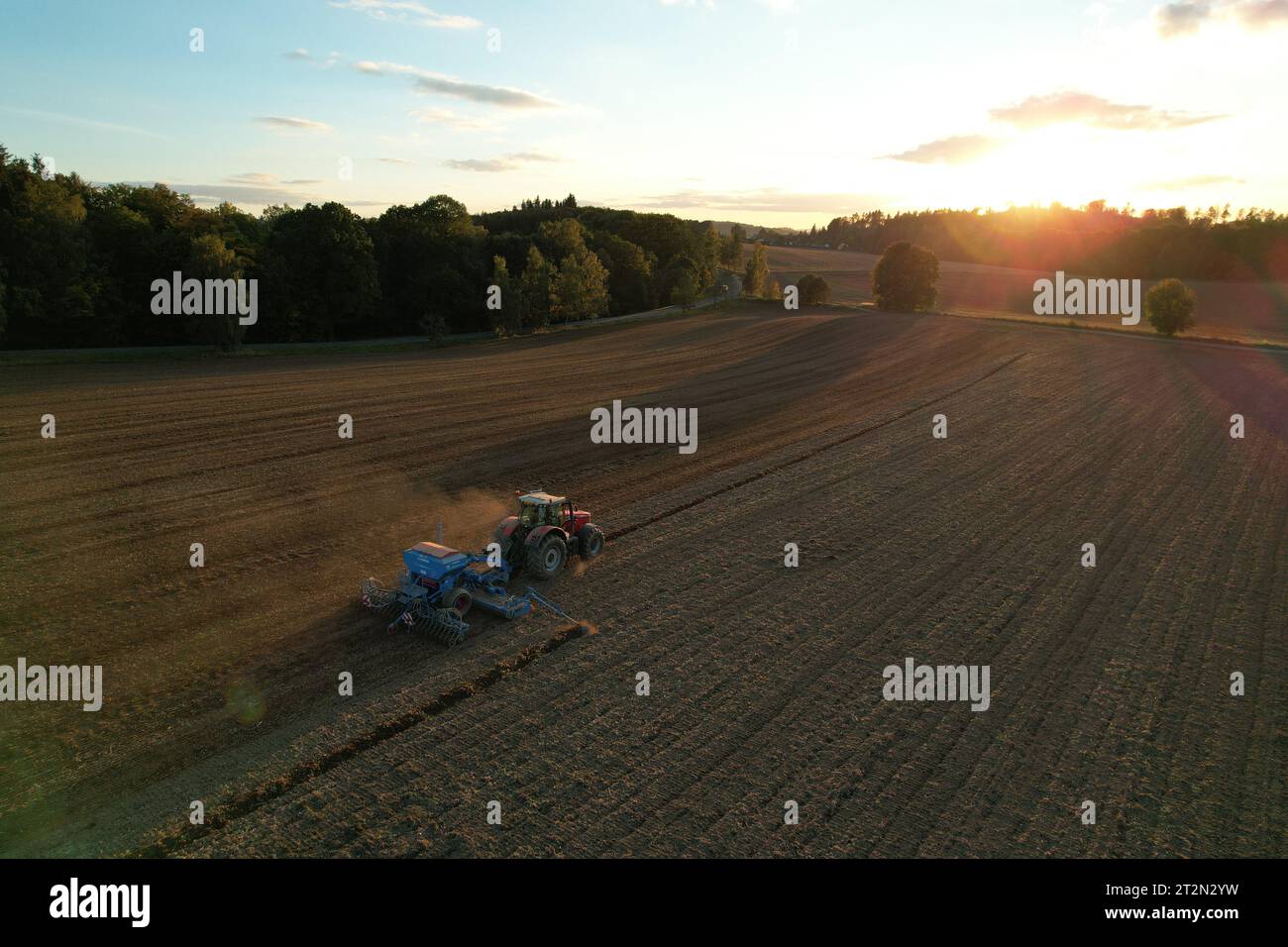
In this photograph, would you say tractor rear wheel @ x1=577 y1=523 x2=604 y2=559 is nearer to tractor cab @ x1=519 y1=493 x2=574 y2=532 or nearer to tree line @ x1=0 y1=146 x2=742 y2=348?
tractor cab @ x1=519 y1=493 x2=574 y2=532

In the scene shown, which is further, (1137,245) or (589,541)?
(1137,245)

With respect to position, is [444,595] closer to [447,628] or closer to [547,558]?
[447,628]

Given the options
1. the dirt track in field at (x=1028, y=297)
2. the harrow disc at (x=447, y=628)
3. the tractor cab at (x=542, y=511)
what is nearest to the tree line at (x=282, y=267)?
the dirt track in field at (x=1028, y=297)

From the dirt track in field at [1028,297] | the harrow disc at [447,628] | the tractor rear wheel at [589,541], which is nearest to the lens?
the harrow disc at [447,628]

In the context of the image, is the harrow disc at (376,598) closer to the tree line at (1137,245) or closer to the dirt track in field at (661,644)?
the dirt track in field at (661,644)

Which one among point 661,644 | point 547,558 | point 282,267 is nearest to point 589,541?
point 547,558

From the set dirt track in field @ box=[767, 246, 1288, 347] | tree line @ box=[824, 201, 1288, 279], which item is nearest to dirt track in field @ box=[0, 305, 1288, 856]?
dirt track in field @ box=[767, 246, 1288, 347]

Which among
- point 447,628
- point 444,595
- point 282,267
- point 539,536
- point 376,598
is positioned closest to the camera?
point 447,628
